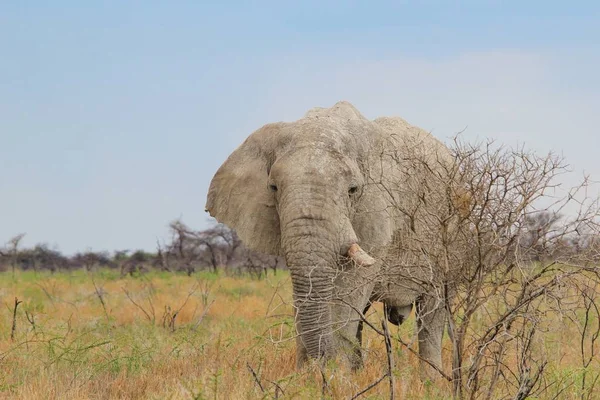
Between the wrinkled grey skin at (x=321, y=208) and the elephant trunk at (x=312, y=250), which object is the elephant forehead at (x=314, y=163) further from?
the elephant trunk at (x=312, y=250)

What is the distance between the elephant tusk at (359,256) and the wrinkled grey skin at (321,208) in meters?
0.05

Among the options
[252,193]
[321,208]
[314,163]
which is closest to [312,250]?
[321,208]

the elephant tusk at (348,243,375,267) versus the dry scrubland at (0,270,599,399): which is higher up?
the elephant tusk at (348,243,375,267)

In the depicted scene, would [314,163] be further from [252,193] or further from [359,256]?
[252,193]

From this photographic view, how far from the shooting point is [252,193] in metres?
6.84

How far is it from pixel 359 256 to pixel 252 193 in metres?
1.44

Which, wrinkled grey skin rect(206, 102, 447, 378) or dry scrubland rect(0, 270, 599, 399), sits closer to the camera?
dry scrubland rect(0, 270, 599, 399)

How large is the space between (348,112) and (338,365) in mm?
2151

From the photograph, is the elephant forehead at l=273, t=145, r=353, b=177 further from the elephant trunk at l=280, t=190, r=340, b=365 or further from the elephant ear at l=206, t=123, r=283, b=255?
the elephant ear at l=206, t=123, r=283, b=255

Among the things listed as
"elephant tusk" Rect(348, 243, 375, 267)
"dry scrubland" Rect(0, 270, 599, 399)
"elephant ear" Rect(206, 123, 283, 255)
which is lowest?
"dry scrubland" Rect(0, 270, 599, 399)

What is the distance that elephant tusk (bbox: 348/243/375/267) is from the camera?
18.5 ft

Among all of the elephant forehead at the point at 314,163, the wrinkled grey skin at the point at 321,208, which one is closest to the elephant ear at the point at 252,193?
the wrinkled grey skin at the point at 321,208

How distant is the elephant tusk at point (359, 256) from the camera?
5.62 metres

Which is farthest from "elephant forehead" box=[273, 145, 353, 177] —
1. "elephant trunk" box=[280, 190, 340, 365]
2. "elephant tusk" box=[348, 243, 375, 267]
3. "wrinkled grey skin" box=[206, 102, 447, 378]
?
"elephant tusk" box=[348, 243, 375, 267]
